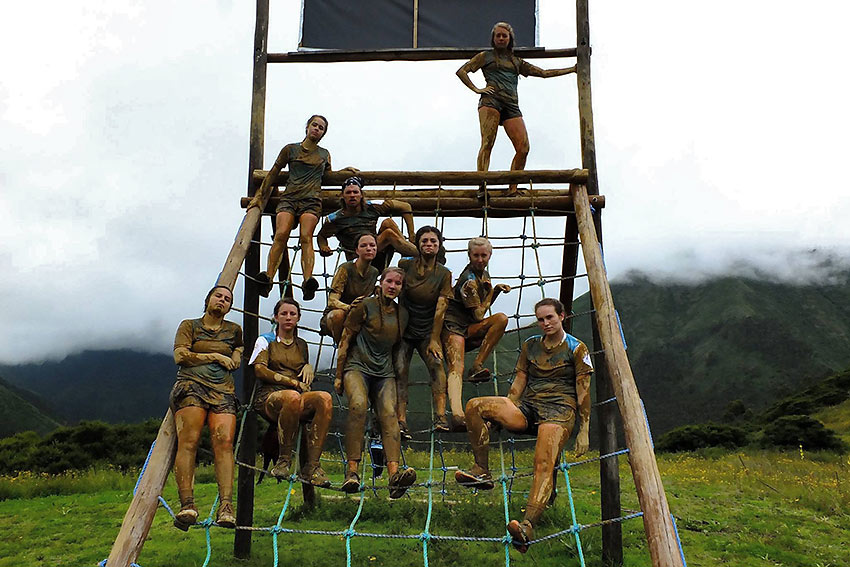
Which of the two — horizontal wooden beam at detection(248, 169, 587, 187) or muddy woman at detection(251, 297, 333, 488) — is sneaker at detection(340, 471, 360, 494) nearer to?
muddy woman at detection(251, 297, 333, 488)

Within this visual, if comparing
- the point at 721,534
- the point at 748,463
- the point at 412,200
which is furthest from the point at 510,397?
the point at 748,463

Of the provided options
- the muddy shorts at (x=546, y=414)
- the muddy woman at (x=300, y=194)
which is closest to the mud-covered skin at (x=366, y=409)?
the muddy shorts at (x=546, y=414)

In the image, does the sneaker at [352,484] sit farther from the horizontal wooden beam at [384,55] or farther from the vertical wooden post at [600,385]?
the horizontal wooden beam at [384,55]

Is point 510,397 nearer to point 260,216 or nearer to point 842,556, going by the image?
point 260,216

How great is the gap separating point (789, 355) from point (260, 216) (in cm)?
6041

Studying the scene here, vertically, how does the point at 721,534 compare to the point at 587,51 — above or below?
below

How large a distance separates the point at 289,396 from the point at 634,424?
2299mm

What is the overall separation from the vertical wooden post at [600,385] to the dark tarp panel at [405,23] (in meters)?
0.61

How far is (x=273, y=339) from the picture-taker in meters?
5.20

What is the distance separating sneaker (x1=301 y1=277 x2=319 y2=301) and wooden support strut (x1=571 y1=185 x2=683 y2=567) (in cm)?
227

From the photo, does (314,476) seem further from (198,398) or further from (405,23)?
(405,23)

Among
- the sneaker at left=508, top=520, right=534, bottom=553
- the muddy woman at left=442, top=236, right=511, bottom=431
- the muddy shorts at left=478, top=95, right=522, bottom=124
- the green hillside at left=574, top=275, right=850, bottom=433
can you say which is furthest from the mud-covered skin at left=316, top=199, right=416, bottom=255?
the green hillside at left=574, top=275, right=850, bottom=433

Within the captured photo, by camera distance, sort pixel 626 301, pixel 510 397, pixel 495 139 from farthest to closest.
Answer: pixel 626 301, pixel 495 139, pixel 510 397

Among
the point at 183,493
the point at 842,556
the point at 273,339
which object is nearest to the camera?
the point at 183,493
